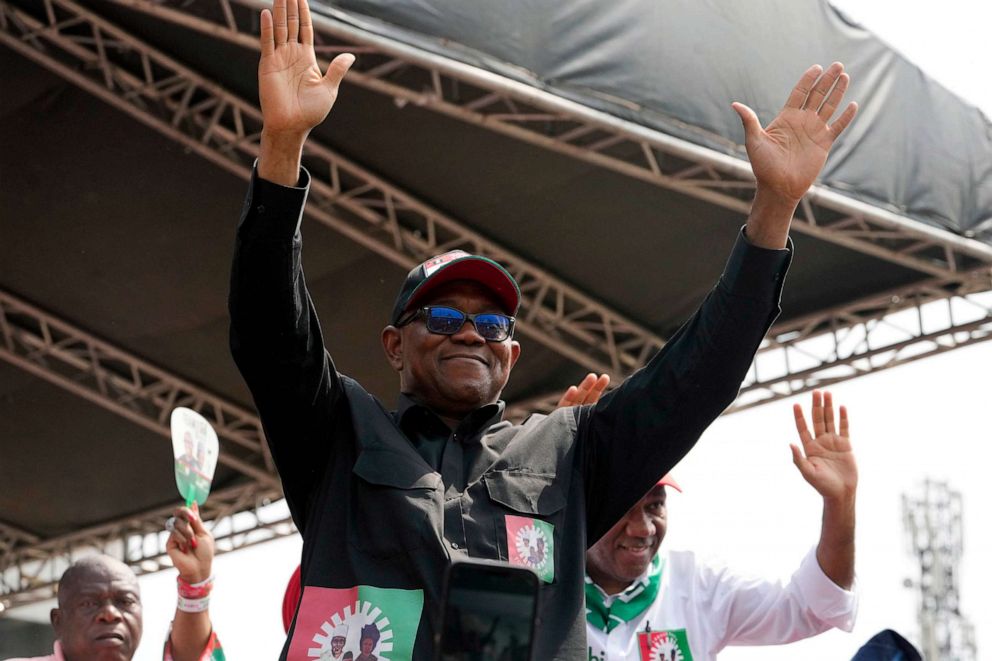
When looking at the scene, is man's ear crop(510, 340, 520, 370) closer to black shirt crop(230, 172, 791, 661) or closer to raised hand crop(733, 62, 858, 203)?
black shirt crop(230, 172, 791, 661)

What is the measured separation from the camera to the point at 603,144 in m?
8.32

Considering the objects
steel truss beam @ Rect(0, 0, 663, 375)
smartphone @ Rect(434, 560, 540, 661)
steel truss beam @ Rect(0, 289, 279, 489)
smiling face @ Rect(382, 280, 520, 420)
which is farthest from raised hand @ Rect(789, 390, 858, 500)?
steel truss beam @ Rect(0, 289, 279, 489)

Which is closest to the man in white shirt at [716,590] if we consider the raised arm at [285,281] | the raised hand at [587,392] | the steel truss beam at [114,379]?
the raised hand at [587,392]

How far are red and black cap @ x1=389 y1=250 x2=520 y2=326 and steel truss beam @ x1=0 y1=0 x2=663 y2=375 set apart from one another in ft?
21.7

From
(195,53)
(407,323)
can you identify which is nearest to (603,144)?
(195,53)

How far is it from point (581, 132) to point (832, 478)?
15.8 feet

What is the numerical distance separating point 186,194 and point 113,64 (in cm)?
116

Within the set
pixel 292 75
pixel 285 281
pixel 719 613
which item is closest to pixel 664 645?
pixel 719 613

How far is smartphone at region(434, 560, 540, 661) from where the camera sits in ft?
3.60

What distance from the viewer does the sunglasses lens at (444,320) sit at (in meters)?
2.43

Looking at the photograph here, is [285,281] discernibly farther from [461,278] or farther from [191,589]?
[191,589]

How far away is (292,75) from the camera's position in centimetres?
231

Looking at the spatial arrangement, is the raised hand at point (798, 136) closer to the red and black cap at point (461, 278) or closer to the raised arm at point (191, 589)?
the red and black cap at point (461, 278)

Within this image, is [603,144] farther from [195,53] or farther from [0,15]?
[0,15]
